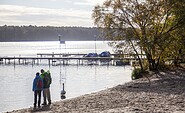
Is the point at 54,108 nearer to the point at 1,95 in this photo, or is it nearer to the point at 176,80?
the point at 176,80

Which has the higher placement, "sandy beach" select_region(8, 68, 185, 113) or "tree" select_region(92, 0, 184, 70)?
"tree" select_region(92, 0, 184, 70)

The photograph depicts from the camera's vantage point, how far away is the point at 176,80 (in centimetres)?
2694

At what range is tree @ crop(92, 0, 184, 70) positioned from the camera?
112 ft

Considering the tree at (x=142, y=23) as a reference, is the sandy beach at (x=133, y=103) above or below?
below

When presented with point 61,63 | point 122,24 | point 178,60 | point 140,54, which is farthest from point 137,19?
point 61,63

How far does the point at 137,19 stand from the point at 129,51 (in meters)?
3.00

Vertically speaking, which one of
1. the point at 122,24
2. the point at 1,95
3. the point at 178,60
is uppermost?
the point at 122,24

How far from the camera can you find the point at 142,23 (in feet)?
114

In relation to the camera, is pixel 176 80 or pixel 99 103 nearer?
pixel 99 103

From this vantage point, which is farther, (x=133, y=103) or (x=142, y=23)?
(x=142, y=23)

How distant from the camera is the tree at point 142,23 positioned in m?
34.1

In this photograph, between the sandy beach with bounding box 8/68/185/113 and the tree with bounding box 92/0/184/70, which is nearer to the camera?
the sandy beach with bounding box 8/68/185/113

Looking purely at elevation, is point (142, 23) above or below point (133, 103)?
above

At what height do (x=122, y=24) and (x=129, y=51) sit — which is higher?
(x=122, y=24)
